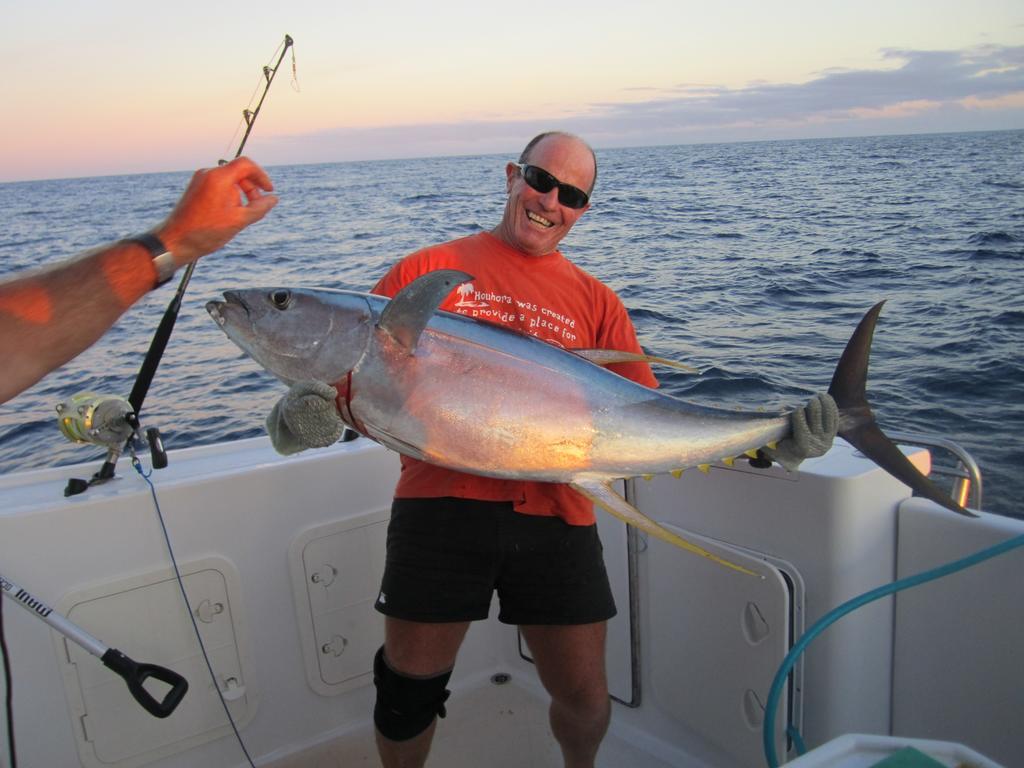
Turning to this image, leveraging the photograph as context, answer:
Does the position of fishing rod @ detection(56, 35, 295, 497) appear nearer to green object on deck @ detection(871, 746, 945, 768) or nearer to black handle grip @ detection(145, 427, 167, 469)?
black handle grip @ detection(145, 427, 167, 469)

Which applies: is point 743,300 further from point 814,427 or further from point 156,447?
point 156,447

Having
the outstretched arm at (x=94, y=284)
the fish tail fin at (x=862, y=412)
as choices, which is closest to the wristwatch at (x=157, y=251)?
the outstretched arm at (x=94, y=284)

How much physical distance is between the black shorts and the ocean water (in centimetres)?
91

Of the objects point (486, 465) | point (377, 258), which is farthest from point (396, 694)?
point (377, 258)

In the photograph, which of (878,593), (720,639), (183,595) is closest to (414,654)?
(183,595)

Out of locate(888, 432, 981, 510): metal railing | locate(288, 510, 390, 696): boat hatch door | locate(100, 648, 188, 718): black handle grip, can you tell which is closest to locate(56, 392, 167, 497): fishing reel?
locate(100, 648, 188, 718): black handle grip

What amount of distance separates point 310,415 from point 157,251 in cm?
53

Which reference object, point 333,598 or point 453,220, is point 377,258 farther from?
point 333,598

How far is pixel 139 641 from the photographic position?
2420 mm

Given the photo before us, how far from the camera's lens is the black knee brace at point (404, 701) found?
219 cm

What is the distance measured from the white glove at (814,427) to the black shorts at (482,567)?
699mm

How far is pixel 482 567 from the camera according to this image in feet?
7.25

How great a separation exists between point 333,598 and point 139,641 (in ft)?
2.12

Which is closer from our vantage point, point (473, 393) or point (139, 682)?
point (473, 393)
